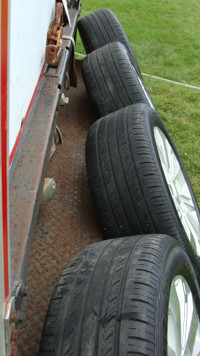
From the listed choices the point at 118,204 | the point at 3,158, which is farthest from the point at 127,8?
the point at 3,158

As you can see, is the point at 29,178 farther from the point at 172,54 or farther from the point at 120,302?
the point at 172,54

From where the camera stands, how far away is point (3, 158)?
26.4 inches

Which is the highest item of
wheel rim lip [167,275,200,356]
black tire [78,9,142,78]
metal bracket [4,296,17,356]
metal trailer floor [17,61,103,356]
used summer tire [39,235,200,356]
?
black tire [78,9,142,78]

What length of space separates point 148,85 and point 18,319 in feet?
13.4

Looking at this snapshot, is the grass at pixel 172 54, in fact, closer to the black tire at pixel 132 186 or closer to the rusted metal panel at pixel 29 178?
the black tire at pixel 132 186

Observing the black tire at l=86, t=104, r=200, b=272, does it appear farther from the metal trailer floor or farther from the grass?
the grass

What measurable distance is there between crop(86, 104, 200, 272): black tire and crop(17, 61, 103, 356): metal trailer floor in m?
0.12

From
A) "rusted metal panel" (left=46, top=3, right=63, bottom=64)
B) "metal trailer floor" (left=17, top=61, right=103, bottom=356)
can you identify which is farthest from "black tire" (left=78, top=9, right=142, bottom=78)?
"rusted metal panel" (left=46, top=3, right=63, bottom=64)

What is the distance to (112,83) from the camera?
2.60 meters

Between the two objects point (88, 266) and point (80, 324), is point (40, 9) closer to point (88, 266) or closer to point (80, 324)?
point (88, 266)

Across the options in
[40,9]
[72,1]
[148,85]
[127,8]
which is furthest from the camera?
[127,8]

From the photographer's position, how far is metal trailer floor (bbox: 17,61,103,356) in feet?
4.76

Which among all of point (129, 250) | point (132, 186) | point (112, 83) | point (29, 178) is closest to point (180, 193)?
point (132, 186)

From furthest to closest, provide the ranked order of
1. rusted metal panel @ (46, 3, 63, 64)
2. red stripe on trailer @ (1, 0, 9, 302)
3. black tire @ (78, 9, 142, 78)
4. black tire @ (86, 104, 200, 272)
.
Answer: black tire @ (78, 9, 142, 78) → rusted metal panel @ (46, 3, 63, 64) → black tire @ (86, 104, 200, 272) → red stripe on trailer @ (1, 0, 9, 302)
